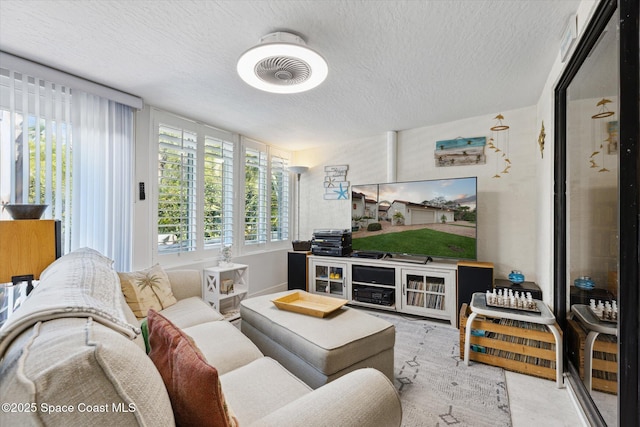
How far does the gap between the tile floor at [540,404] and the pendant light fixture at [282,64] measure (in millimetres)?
2412

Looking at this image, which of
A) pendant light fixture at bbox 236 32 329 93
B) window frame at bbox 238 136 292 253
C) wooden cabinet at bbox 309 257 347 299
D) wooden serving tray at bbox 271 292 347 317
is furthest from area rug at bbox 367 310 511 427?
window frame at bbox 238 136 292 253

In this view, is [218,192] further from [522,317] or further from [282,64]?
[522,317]

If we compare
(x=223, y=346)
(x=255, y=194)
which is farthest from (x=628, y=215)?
(x=255, y=194)

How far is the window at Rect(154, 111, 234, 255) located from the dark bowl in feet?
3.82

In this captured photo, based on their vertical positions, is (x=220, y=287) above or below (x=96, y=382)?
below

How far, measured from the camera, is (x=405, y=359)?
233 centimetres

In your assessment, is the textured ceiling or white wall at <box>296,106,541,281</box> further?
white wall at <box>296,106,541,281</box>

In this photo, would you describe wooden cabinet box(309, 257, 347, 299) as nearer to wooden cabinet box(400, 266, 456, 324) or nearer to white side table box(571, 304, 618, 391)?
wooden cabinet box(400, 266, 456, 324)

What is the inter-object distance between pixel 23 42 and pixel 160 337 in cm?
217

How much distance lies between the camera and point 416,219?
338 centimetres

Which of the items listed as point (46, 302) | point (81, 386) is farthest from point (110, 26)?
point (81, 386)

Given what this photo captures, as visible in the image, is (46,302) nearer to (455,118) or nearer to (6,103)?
(6,103)

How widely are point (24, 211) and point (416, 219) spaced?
11.2 ft

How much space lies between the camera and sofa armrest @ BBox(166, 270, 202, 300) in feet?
8.35
